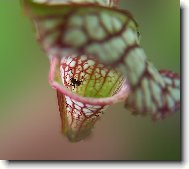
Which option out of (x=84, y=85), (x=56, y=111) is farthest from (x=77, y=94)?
(x=56, y=111)

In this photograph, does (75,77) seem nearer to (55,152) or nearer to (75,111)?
(75,111)

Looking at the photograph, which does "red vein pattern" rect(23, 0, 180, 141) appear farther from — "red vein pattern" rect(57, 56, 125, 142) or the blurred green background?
the blurred green background

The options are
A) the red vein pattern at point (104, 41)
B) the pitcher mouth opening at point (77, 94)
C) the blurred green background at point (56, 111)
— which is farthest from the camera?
the blurred green background at point (56, 111)

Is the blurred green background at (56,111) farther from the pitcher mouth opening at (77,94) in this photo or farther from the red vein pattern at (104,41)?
the red vein pattern at (104,41)

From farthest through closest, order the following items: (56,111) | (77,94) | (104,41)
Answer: (56,111)
(77,94)
(104,41)

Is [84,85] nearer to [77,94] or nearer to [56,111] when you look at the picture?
[77,94]

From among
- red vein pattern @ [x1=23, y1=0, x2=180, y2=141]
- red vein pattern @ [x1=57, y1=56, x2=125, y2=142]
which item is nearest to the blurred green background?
red vein pattern @ [x1=57, y1=56, x2=125, y2=142]

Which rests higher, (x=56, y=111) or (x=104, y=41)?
(x=104, y=41)

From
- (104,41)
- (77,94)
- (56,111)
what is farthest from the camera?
(56,111)

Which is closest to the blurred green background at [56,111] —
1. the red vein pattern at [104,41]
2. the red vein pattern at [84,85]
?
the red vein pattern at [84,85]
